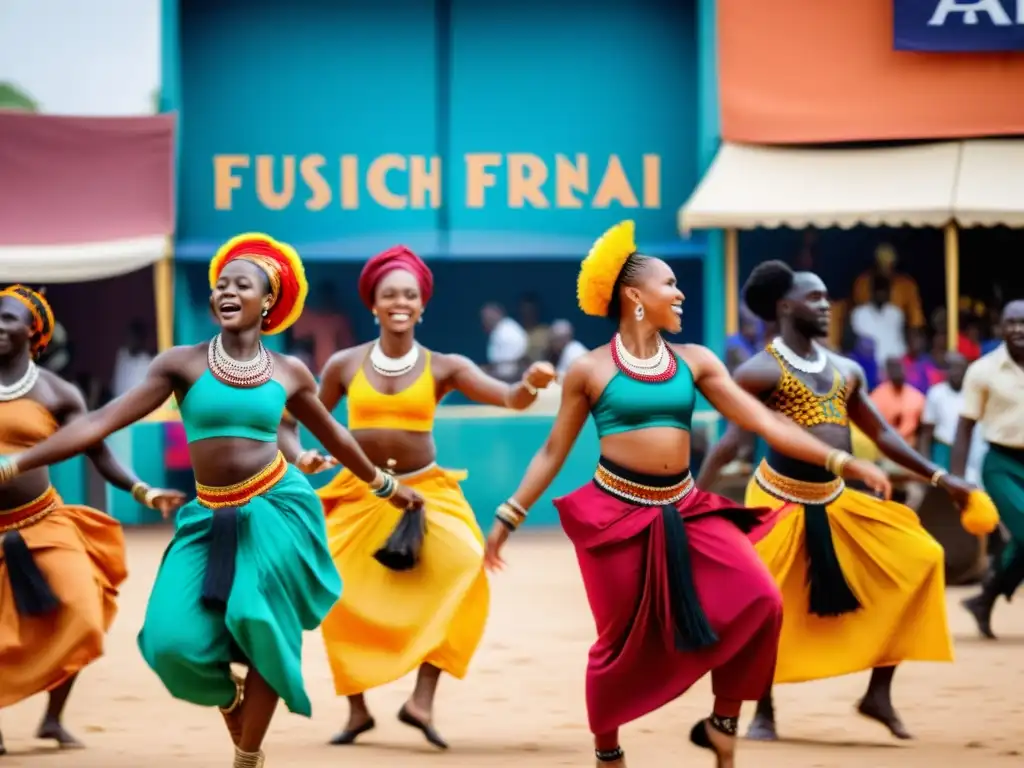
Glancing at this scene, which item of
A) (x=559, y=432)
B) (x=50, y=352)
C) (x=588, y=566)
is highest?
(x=559, y=432)

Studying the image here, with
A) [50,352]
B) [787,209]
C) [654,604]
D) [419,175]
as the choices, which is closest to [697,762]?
[654,604]

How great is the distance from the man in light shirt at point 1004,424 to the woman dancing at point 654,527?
429 cm

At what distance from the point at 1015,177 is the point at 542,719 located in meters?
12.1

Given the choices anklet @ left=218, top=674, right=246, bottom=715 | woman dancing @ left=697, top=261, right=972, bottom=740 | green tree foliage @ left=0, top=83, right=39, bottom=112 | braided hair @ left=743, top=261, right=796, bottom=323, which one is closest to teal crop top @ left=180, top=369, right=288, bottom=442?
anklet @ left=218, top=674, right=246, bottom=715

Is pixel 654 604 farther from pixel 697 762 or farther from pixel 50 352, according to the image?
pixel 50 352

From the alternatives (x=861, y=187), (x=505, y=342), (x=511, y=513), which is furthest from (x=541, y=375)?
(x=505, y=342)

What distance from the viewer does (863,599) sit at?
27.7ft

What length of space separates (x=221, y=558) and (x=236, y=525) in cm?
15

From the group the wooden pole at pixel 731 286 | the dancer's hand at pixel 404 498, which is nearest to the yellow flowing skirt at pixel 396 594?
the dancer's hand at pixel 404 498

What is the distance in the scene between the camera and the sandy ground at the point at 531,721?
802cm

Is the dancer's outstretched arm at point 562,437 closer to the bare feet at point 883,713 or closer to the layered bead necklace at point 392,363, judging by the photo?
the layered bead necklace at point 392,363

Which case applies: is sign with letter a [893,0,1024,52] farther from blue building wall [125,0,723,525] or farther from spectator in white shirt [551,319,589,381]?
spectator in white shirt [551,319,589,381]

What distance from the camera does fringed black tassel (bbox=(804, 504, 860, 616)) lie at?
27.5 feet

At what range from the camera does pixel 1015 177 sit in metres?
19.5
